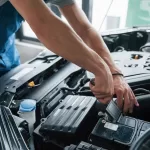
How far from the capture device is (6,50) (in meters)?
1.37

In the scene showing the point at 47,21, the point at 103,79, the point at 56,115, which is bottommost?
the point at 56,115

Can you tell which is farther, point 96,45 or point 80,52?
point 96,45

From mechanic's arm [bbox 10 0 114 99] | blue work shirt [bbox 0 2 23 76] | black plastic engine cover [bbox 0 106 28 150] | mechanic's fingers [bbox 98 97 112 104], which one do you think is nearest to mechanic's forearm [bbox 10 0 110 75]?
mechanic's arm [bbox 10 0 114 99]

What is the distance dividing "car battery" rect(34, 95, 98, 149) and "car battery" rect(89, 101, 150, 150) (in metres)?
0.05

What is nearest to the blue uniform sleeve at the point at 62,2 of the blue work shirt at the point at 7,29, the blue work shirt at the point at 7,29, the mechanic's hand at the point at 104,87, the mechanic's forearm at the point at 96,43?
the blue work shirt at the point at 7,29

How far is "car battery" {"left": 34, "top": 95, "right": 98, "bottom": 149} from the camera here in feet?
2.36

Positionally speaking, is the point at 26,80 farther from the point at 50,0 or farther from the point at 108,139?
the point at 108,139

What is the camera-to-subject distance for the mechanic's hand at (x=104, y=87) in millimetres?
774

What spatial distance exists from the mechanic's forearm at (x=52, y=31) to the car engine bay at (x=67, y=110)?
0.18 meters

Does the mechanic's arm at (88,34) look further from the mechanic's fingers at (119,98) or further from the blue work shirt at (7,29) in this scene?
the blue work shirt at (7,29)

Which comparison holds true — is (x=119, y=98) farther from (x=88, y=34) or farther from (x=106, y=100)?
(x=88, y=34)

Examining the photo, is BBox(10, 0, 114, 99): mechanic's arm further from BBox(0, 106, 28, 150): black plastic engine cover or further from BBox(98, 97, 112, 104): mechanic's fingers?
BBox(0, 106, 28, 150): black plastic engine cover

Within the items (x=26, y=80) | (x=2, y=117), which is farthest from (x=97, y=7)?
(x=2, y=117)

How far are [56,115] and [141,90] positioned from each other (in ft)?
1.13
